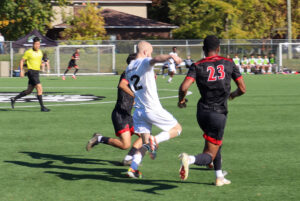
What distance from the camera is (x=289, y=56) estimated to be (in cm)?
4484

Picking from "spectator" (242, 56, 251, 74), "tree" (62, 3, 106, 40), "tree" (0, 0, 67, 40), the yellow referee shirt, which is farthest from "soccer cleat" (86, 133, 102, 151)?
"tree" (62, 3, 106, 40)

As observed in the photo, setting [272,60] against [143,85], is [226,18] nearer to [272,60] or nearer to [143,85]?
[272,60]

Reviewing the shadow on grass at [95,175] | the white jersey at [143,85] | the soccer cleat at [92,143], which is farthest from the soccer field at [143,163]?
the white jersey at [143,85]

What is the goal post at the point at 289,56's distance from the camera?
44.5 metres

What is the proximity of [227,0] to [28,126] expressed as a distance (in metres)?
41.0

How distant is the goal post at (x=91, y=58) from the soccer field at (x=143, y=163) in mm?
27859

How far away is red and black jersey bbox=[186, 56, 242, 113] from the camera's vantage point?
7.03 meters

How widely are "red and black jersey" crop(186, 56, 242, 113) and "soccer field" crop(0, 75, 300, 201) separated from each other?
1059mm

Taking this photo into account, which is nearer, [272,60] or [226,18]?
[272,60]

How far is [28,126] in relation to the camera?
43.7 ft

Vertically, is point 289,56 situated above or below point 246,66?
above

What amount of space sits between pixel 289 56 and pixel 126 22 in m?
23.7

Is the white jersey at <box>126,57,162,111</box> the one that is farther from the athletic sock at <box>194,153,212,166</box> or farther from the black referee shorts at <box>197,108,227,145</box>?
the athletic sock at <box>194,153,212,166</box>

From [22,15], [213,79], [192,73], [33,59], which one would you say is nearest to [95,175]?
[192,73]
